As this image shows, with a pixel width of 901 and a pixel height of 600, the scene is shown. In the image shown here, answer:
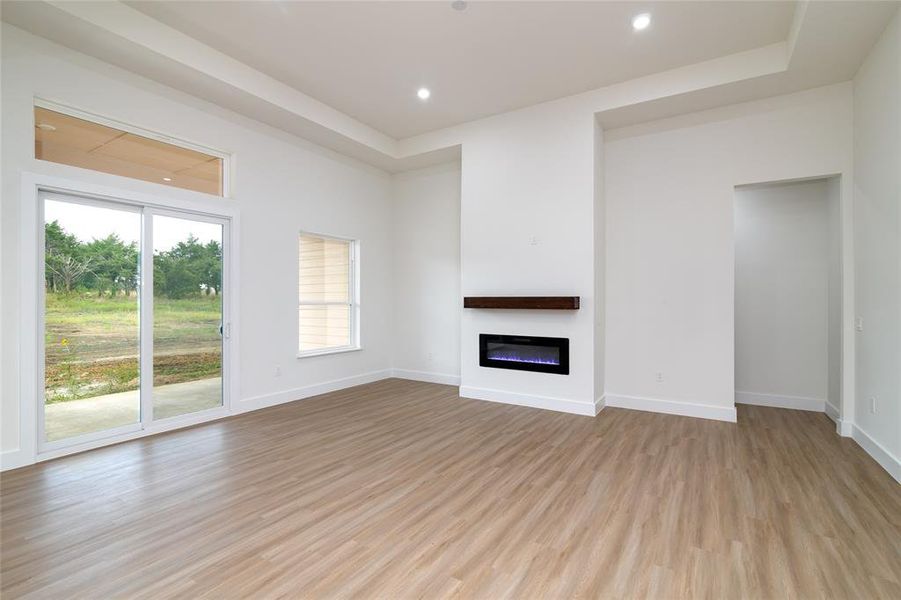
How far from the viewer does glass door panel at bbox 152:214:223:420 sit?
13.5 ft

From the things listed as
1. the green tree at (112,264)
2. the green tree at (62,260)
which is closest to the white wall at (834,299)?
the green tree at (112,264)

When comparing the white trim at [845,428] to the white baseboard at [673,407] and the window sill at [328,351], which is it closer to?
the white baseboard at [673,407]

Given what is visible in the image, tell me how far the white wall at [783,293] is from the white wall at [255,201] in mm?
4965

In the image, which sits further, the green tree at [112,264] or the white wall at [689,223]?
the white wall at [689,223]

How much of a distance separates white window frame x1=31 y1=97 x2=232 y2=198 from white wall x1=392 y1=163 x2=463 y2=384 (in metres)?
2.79

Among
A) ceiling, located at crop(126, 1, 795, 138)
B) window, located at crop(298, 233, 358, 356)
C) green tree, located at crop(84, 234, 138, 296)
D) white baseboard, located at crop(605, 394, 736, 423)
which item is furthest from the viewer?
window, located at crop(298, 233, 358, 356)

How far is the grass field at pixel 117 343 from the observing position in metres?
3.48

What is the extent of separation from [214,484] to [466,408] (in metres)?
2.76

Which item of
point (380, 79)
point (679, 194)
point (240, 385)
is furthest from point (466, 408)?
point (380, 79)

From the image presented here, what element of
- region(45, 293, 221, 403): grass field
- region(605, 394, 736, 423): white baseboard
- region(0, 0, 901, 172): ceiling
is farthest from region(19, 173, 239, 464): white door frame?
region(605, 394, 736, 423): white baseboard

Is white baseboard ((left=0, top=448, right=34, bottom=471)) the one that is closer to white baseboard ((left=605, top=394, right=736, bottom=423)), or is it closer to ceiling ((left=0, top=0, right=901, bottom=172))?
ceiling ((left=0, top=0, right=901, bottom=172))

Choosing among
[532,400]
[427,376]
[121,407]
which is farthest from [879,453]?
[121,407]

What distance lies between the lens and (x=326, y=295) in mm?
6086

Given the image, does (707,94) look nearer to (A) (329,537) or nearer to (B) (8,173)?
(A) (329,537)
